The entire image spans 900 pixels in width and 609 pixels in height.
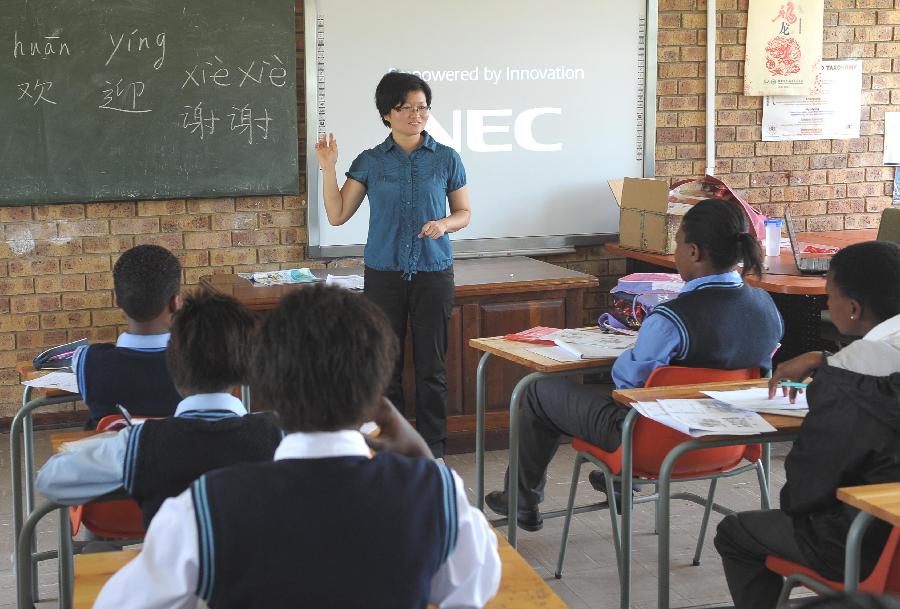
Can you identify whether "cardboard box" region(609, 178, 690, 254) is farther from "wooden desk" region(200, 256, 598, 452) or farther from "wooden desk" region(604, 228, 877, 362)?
"wooden desk" region(200, 256, 598, 452)

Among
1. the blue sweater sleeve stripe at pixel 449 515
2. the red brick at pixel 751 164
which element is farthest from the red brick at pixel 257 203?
the blue sweater sleeve stripe at pixel 449 515

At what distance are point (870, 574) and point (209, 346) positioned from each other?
1330mm

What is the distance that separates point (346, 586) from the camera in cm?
134

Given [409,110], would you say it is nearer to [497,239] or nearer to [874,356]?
[497,239]

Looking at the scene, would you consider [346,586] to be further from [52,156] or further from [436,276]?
[52,156]

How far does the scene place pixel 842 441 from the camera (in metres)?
2.20

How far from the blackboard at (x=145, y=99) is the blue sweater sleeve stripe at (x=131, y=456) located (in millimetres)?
3090

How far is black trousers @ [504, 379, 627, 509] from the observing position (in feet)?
10.3

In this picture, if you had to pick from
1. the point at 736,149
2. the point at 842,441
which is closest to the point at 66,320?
the point at 736,149

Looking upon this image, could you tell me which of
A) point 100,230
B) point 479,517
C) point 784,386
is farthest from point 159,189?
point 479,517

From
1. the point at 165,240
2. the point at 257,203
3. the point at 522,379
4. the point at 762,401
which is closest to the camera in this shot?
the point at 762,401

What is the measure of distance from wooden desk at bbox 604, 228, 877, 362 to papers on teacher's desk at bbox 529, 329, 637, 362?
109cm

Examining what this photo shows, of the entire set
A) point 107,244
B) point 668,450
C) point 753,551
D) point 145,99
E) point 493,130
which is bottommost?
point 753,551

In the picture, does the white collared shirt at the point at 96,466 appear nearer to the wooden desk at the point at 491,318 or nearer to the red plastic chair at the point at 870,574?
the red plastic chair at the point at 870,574
